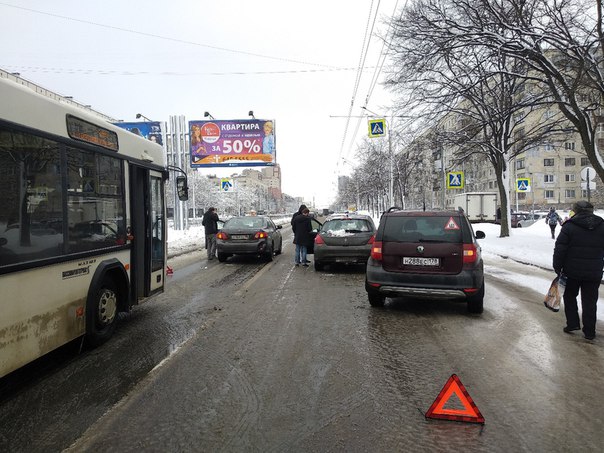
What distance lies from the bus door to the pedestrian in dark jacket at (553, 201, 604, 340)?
5601 mm

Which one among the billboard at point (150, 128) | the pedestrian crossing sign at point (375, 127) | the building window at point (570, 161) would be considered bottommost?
the pedestrian crossing sign at point (375, 127)

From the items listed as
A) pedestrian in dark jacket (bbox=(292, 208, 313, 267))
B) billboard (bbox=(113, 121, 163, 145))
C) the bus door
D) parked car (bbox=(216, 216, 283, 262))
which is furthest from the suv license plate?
billboard (bbox=(113, 121, 163, 145))

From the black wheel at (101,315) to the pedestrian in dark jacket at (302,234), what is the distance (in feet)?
24.2

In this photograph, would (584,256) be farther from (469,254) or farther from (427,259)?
(427,259)

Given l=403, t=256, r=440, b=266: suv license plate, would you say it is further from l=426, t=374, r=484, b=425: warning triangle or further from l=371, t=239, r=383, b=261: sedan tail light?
l=426, t=374, r=484, b=425: warning triangle

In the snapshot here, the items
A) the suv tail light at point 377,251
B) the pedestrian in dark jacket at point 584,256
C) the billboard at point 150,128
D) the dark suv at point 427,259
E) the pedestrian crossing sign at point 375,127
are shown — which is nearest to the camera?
the pedestrian in dark jacket at point 584,256

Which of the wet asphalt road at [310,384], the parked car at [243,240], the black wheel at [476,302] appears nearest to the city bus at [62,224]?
the wet asphalt road at [310,384]

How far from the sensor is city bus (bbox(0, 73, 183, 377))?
347 centimetres

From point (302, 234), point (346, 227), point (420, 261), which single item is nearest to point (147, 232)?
point (420, 261)

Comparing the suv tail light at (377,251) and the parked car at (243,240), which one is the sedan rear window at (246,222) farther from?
the suv tail light at (377,251)

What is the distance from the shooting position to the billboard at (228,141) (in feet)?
94.3

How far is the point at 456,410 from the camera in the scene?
10.6 feet

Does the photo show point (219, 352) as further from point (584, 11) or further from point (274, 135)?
point (274, 135)

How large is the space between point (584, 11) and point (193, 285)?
45.6ft
